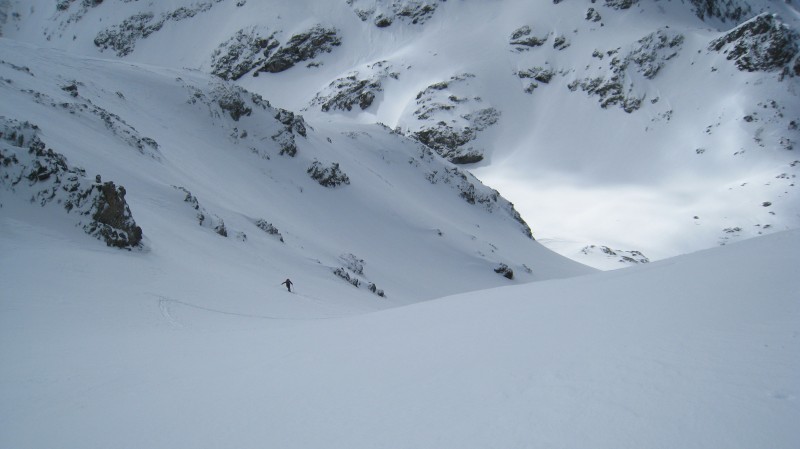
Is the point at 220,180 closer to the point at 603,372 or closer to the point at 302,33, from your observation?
the point at 603,372

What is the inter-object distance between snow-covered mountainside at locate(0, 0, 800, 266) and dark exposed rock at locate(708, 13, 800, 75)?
7.1 inches

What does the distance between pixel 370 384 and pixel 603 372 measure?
5.77 ft

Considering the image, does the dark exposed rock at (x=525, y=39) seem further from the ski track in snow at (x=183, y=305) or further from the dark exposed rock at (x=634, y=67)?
the ski track in snow at (x=183, y=305)

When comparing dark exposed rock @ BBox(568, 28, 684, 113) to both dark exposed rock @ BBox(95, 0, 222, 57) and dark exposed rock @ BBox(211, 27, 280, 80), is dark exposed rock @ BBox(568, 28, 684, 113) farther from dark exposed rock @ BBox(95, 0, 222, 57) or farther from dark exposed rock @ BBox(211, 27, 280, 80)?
dark exposed rock @ BBox(95, 0, 222, 57)

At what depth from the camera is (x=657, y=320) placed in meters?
3.92

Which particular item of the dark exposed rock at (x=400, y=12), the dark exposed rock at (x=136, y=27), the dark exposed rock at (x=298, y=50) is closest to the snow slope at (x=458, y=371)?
the dark exposed rock at (x=298, y=50)

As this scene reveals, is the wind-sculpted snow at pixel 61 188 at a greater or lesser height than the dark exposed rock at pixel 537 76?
lesser

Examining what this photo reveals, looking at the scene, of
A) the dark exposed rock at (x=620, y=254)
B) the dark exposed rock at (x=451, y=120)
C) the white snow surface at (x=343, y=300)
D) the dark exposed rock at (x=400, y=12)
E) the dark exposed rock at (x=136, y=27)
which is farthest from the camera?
the dark exposed rock at (x=136, y=27)

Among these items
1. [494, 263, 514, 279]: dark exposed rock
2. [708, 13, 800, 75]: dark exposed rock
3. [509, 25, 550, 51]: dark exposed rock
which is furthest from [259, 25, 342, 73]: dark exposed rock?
[494, 263, 514, 279]: dark exposed rock

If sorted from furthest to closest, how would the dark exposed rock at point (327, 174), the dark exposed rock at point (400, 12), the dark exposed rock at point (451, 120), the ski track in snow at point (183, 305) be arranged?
the dark exposed rock at point (400, 12), the dark exposed rock at point (451, 120), the dark exposed rock at point (327, 174), the ski track in snow at point (183, 305)

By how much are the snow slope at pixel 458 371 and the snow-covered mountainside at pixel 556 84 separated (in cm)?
3829

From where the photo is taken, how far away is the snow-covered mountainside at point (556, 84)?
50781 millimetres

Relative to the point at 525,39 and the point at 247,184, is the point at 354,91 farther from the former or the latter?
the point at 247,184

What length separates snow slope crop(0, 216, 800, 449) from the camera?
235 centimetres
